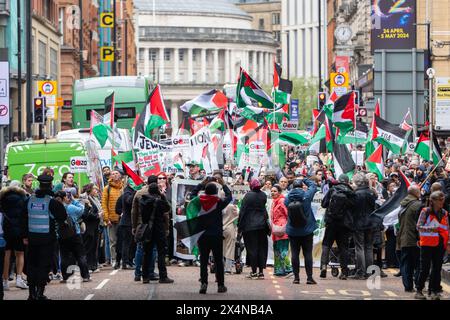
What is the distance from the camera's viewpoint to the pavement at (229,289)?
20.4 metres

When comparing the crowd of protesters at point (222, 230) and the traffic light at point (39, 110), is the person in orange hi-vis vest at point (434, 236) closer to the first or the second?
the crowd of protesters at point (222, 230)

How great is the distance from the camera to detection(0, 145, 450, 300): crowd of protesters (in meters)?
20.3

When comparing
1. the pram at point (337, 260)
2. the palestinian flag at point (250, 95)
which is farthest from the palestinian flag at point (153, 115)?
the pram at point (337, 260)

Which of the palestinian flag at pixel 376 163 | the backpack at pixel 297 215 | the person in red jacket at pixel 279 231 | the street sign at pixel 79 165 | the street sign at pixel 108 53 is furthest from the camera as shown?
the street sign at pixel 108 53

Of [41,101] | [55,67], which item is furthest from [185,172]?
[55,67]

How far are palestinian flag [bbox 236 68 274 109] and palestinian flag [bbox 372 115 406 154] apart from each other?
10.4 ft

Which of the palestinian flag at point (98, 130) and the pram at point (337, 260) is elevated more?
the palestinian flag at point (98, 130)

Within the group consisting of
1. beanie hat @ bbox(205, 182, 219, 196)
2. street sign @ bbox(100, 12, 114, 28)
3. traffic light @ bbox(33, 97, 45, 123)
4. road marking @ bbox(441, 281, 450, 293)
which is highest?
street sign @ bbox(100, 12, 114, 28)

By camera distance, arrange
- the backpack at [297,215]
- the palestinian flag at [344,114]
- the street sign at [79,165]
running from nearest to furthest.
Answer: the backpack at [297,215]
the street sign at [79,165]
the palestinian flag at [344,114]

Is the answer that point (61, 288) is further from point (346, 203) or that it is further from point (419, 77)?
point (419, 77)

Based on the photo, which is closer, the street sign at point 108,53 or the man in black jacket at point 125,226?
the man in black jacket at point 125,226

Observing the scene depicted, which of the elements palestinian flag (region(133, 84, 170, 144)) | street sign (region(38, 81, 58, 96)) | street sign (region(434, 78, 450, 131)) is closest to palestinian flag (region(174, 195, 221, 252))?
palestinian flag (region(133, 84, 170, 144))

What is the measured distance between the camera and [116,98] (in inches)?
1816

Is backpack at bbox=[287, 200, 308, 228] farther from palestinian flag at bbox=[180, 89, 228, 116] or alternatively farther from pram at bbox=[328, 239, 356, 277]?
palestinian flag at bbox=[180, 89, 228, 116]
